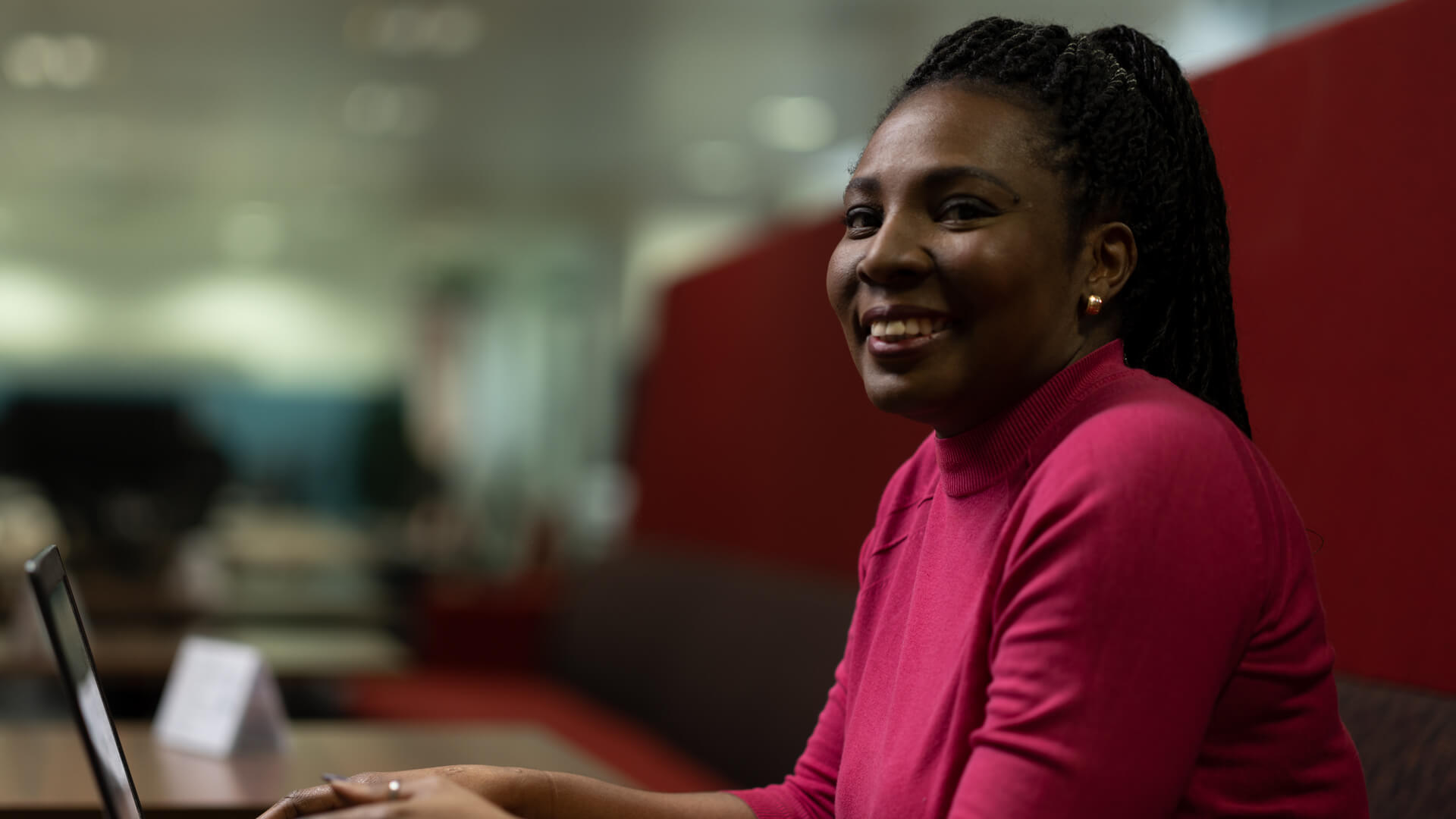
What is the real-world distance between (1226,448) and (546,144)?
8.88 meters

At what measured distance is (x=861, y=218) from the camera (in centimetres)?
117

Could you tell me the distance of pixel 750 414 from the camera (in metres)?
4.39

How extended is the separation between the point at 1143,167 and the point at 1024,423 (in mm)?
222

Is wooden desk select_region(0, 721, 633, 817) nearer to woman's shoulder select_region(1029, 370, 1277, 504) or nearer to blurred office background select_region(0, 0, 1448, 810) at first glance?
woman's shoulder select_region(1029, 370, 1277, 504)

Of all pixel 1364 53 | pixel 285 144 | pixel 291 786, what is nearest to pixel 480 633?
pixel 291 786

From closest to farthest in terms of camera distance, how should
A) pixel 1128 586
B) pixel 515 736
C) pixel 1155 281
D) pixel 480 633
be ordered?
pixel 1128 586 → pixel 1155 281 → pixel 515 736 → pixel 480 633

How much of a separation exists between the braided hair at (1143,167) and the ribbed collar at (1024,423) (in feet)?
0.22

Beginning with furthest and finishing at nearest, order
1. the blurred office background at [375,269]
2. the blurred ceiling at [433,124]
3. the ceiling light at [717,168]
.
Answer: the ceiling light at [717,168]
the blurred ceiling at [433,124]
the blurred office background at [375,269]

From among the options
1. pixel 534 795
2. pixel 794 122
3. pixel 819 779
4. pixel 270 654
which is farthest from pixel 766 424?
pixel 794 122

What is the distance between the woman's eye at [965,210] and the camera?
41.6 inches

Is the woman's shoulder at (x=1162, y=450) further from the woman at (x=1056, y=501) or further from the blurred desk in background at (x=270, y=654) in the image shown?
the blurred desk in background at (x=270, y=654)

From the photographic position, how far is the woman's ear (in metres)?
1.08

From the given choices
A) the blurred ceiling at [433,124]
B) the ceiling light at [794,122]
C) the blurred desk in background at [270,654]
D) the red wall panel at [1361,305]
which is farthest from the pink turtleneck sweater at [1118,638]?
the ceiling light at [794,122]

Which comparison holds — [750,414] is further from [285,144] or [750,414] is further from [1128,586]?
[285,144]
